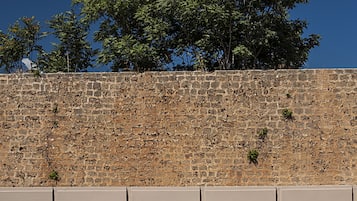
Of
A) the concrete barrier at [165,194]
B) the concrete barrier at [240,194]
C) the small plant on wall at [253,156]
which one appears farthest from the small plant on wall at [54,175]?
the concrete barrier at [240,194]

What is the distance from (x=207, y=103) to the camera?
37.8ft

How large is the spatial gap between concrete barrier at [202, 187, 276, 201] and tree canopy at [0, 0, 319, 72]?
8.14 meters

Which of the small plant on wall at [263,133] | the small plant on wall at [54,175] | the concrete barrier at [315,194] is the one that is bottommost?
the concrete barrier at [315,194]

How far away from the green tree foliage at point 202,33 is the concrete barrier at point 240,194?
8129mm

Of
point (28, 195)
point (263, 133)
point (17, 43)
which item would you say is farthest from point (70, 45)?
point (28, 195)

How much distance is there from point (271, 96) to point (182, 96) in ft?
6.59

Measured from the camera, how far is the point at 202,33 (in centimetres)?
1523

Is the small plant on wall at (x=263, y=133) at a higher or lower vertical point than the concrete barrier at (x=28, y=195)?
higher

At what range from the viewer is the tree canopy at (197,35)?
14.8 meters

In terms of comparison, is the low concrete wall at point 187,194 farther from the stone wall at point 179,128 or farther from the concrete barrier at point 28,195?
the stone wall at point 179,128

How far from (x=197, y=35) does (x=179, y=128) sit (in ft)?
15.9

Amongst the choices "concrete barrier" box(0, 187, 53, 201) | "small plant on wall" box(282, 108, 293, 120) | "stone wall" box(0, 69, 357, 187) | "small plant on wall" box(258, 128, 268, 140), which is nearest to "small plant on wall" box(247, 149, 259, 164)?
"stone wall" box(0, 69, 357, 187)

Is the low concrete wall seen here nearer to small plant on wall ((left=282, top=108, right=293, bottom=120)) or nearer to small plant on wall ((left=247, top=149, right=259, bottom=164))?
small plant on wall ((left=247, top=149, right=259, bottom=164))

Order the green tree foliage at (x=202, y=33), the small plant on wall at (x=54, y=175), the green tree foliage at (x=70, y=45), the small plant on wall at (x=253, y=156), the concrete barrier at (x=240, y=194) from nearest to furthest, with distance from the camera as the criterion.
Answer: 1. the concrete barrier at (x=240, y=194)
2. the small plant on wall at (x=253, y=156)
3. the small plant on wall at (x=54, y=175)
4. the green tree foliage at (x=202, y=33)
5. the green tree foliage at (x=70, y=45)
